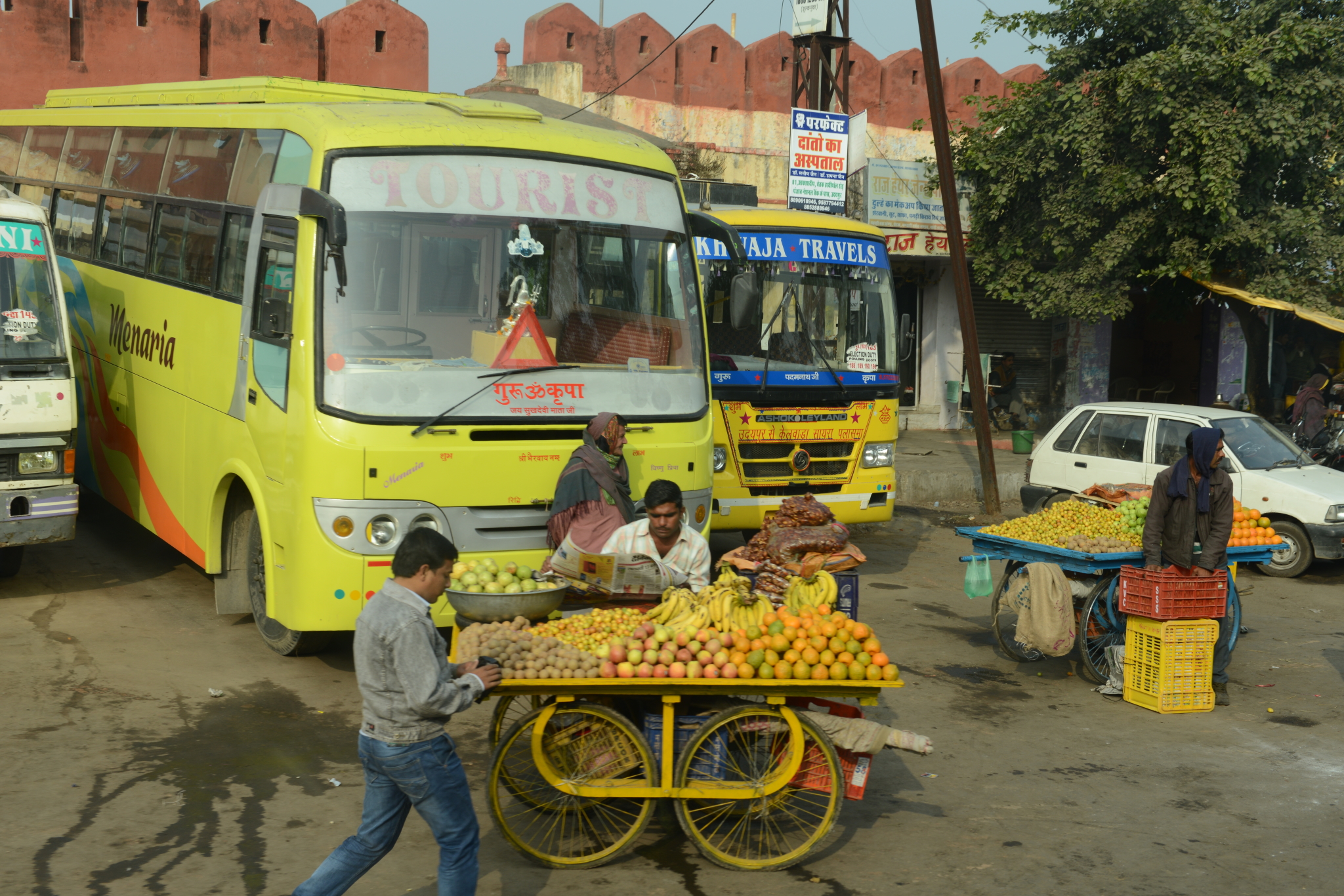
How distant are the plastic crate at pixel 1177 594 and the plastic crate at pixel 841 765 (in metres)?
3.10

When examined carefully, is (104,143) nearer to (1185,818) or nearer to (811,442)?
(811,442)

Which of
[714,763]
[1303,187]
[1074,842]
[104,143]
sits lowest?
[1074,842]

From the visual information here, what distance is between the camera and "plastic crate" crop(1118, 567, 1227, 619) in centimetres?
752

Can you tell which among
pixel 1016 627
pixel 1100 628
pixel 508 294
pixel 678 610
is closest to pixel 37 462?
pixel 508 294

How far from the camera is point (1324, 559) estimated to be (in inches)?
492

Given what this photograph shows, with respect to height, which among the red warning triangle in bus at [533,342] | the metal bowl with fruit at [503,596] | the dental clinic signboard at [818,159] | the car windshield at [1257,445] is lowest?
the metal bowl with fruit at [503,596]

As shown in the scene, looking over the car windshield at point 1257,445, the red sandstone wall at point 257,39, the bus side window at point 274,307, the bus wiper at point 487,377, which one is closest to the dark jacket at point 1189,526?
the bus wiper at point 487,377

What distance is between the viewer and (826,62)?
760 inches

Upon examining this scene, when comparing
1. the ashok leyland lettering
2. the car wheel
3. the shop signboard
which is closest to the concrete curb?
the car wheel

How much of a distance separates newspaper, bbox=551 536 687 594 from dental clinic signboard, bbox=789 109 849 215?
12.8 m

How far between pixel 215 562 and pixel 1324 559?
10717 millimetres

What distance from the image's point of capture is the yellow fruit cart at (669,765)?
4938 mm

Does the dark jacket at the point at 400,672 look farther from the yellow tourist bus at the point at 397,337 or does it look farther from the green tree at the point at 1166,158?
the green tree at the point at 1166,158

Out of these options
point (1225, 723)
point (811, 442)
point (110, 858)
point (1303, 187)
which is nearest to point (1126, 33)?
point (1303, 187)
